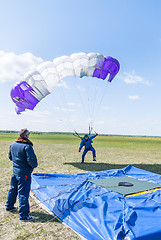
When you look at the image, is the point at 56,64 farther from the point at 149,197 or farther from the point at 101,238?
the point at 101,238

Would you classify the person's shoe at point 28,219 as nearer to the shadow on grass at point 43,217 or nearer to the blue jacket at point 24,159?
the shadow on grass at point 43,217

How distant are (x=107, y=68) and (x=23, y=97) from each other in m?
4.61

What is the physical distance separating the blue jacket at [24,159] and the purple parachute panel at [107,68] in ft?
21.5

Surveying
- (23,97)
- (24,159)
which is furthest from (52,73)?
(24,159)

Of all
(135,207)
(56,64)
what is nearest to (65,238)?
(135,207)

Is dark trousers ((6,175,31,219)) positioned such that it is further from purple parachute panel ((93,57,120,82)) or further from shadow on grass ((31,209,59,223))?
Answer: purple parachute panel ((93,57,120,82))

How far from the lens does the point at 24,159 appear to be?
407 cm

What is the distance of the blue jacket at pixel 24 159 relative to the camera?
13.1 feet

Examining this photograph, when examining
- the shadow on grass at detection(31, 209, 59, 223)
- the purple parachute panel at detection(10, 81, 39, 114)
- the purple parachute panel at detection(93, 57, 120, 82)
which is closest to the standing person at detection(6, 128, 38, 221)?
the shadow on grass at detection(31, 209, 59, 223)

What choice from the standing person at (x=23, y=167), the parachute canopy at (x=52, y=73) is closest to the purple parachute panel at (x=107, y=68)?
the parachute canopy at (x=52, y=73)

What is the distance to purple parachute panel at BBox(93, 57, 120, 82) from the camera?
9492mm

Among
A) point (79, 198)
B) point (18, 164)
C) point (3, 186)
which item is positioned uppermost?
point (18, 164)

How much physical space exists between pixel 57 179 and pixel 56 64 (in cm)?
553

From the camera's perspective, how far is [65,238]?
3.31 m
